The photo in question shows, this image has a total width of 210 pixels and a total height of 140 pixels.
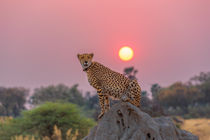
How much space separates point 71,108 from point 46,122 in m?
2.06

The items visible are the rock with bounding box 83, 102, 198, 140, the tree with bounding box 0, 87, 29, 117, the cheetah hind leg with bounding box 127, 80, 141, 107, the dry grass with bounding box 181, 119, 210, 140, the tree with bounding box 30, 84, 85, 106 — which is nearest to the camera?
the rock with bounding box 83, 102, 198, 140

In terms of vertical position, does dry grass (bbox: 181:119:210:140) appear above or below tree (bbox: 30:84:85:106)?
below

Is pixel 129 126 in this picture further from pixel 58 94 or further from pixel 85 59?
pixel 58 94

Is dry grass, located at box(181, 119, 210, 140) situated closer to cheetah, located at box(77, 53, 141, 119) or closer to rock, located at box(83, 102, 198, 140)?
rock, located at box(83, 102, 198, 140)

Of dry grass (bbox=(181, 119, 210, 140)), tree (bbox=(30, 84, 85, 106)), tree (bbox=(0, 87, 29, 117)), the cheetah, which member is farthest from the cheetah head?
tree (bbox=(0, 87, 29, 117))

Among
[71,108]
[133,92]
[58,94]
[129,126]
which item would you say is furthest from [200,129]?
[58,94]

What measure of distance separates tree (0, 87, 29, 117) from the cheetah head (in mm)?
65150

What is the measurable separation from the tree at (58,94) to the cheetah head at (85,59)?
52.9 metres

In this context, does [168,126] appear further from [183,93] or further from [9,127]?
[183,93]

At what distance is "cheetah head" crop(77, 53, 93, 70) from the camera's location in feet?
24.8

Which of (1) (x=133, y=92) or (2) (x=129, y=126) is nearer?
(2) (x=129, y=126)

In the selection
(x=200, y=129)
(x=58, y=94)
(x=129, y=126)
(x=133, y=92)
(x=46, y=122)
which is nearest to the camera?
(x=129, y=126)

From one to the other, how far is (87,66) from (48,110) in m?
14.1

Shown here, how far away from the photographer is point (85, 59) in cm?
763
